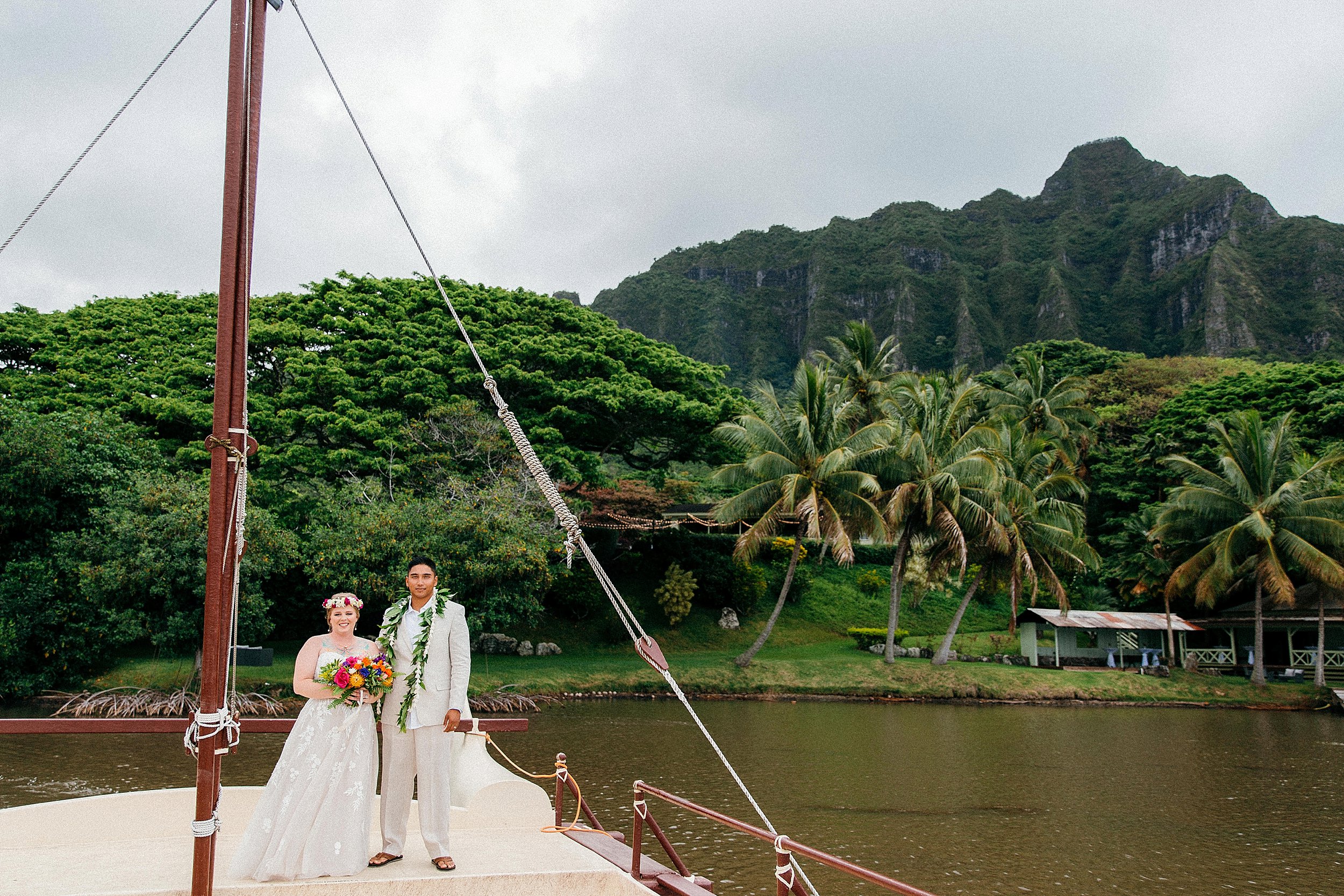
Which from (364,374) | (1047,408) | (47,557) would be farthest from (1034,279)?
(47,557)

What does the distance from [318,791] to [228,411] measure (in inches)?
77.6

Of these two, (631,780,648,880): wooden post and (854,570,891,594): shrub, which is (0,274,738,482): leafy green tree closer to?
(854,570,891,594): shrub

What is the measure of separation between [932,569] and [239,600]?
1787 centimetres

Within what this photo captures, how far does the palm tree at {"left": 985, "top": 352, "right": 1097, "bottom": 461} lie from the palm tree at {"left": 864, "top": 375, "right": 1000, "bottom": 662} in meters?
11.3

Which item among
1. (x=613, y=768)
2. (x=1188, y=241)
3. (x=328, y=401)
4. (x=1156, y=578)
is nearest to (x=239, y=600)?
(x=328, y=401)

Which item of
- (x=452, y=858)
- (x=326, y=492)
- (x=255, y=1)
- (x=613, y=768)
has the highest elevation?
(x=255, y=1)

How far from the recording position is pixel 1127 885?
25.7 ft

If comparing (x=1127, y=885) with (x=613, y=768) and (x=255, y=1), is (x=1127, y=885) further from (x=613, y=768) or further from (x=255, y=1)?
(x=255, y=1)

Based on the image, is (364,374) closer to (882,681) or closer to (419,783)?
(882,681)

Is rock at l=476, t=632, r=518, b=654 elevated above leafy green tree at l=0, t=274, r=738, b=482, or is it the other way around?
leafy green tree at l=0, t=274, r=738, b=482

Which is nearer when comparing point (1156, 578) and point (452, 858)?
point (452, 858)

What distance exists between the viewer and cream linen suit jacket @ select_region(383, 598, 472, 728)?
477cm

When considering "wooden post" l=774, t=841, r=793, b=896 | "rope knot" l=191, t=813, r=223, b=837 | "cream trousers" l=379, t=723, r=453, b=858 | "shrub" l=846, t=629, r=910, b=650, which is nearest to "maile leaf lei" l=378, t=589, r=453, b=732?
"cream trousers" l=379, t=723, r=453, b=858

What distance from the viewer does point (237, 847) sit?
195 inches
